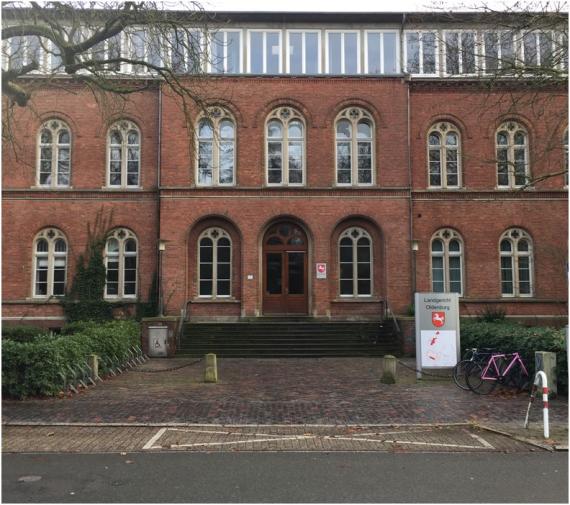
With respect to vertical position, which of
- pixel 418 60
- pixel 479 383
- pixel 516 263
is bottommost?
pixel 479 383

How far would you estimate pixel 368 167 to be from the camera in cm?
2331

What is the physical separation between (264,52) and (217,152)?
15.6 feet

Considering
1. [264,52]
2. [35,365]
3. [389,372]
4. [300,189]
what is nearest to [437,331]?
[389,372]

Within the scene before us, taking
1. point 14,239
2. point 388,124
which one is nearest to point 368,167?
point 388,124

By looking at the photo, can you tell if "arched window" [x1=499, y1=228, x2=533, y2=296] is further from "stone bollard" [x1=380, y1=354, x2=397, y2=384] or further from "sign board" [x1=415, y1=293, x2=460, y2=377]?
"stone bollard" [x1=380, y1=354, x2=397, y2=384]

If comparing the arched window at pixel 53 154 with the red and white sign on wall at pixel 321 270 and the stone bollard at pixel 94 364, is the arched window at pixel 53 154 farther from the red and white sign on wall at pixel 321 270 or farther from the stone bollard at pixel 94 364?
the stone bollard at pixel 94 364

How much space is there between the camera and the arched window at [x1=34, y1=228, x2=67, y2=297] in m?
23.1

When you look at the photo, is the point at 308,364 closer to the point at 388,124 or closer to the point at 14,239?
the point at 388,124

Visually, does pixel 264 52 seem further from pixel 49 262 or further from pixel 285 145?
pixel 49 262

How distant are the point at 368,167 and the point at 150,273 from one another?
9948mm

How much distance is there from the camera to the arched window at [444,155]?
23938 millimetres

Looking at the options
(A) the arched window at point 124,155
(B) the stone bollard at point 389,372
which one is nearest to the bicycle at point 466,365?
(B) the stone bollard at point 389,372

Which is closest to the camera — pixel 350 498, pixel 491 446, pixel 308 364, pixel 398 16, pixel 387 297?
pixel 350 498

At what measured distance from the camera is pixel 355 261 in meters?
23.1
